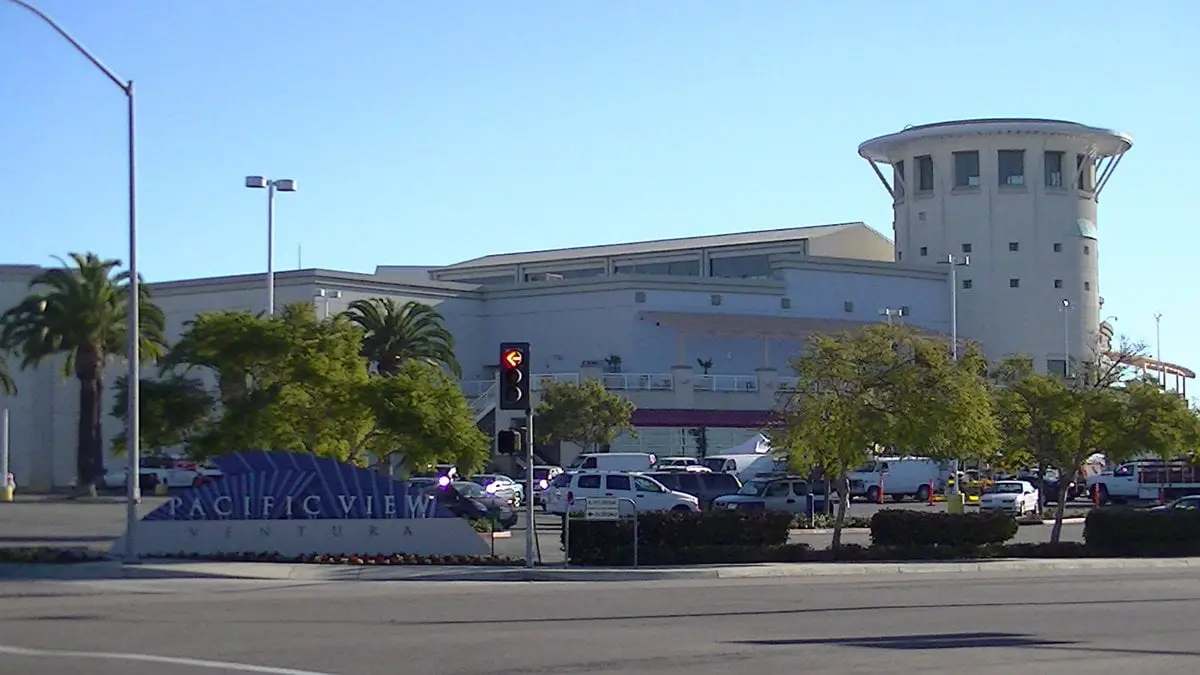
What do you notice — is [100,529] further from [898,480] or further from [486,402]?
[486,402]

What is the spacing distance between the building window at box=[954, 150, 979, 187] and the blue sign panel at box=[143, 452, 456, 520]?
7548cm

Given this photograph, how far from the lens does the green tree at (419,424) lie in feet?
126

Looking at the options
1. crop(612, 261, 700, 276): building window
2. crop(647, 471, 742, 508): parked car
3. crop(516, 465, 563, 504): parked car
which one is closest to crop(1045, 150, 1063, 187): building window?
crop(612, 261, 700, 276): building window

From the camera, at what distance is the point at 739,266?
106750 mm

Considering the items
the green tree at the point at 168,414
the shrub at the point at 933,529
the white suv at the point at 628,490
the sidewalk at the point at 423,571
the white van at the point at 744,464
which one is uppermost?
the green tree at the point at 168,414

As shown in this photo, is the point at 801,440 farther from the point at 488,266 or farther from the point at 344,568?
the point at 488,266

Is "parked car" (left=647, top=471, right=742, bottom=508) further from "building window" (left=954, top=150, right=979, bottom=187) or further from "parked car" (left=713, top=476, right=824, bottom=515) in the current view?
"building window" (left=954, top=150, right=979, bottom=187)

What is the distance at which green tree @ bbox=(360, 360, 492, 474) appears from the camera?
38438 millimetres

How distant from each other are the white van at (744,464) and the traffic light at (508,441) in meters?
38.0

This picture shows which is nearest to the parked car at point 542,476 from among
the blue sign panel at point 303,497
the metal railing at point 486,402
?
the metal railing at point 486,402

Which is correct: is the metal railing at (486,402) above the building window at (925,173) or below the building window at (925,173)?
below

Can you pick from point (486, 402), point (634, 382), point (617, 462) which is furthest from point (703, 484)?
point (634, 382)

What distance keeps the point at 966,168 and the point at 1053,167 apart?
564 cm

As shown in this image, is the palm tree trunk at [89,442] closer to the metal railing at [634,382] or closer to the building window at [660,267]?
the metal railing at [634,382]
